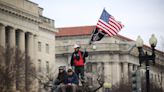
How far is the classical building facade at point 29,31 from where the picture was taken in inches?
4026

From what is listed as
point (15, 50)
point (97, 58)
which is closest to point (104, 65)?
point (97, 58)

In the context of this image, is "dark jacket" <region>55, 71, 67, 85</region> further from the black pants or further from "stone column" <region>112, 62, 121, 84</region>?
"stone column" <region>112, 62, 121, 84</region>

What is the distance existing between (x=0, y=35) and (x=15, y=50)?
1136 centimetres

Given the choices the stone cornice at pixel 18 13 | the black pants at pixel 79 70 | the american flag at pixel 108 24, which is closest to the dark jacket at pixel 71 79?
Answer: the black pants at pixel 79 70

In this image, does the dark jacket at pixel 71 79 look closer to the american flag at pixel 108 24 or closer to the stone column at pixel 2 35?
the american flag at pixel 108 24

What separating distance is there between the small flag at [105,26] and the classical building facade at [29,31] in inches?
2006

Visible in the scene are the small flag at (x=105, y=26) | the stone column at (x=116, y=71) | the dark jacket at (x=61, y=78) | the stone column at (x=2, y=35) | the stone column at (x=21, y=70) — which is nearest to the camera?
the dark jacket at (x=61, y=78)

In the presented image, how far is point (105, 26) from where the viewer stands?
40.3 metres

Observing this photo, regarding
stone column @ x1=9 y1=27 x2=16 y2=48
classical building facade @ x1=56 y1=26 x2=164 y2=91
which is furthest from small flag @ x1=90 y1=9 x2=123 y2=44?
classical building facade @ x1=56 y1=26 x2=164 y2=91

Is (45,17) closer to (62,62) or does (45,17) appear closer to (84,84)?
(62,62)

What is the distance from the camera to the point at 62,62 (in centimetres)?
15900

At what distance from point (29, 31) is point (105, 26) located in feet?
236

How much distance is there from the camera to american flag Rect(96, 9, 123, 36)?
40.1 meters

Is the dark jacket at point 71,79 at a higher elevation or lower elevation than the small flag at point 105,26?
lower
